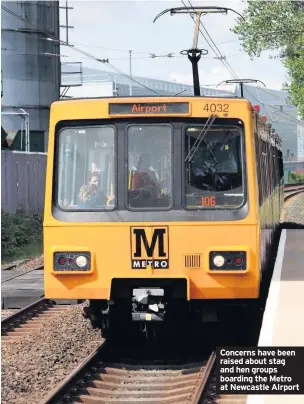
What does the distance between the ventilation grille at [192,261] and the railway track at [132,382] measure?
3.28 ft

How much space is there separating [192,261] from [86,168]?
1.56 metres

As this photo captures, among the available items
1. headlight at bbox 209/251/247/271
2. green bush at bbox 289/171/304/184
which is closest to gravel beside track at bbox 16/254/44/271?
headlight at bbox 209/251/247/271

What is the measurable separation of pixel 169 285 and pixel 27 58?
2787cm

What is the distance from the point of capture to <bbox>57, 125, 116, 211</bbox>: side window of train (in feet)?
34.1

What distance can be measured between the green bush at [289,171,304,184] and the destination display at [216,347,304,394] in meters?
71.9

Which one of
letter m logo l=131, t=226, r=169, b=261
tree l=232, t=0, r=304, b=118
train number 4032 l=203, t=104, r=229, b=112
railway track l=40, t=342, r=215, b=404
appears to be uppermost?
tree l=232, t=0, r=304, b=118

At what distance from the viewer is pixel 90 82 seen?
58531 mm

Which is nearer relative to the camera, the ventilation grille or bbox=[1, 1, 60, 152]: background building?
the ventilation grille

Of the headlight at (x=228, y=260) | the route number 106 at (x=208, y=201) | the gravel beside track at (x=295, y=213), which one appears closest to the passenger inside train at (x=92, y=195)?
the route number 106 at (x=208, y=201)

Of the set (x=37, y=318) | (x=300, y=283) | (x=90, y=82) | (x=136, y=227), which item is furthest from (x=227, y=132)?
(x=90, y=82)

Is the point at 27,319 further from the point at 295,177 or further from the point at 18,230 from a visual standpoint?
the point at 295,177

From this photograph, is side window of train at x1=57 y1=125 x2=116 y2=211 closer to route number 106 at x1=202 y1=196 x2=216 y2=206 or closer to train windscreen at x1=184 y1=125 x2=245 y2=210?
train windscreen at x1=184 y1=125 x2=245 y2=210

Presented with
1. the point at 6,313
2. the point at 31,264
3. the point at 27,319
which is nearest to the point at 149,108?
the point at 27,319

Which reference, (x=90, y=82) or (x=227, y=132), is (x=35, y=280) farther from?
(x=90, y=82)
